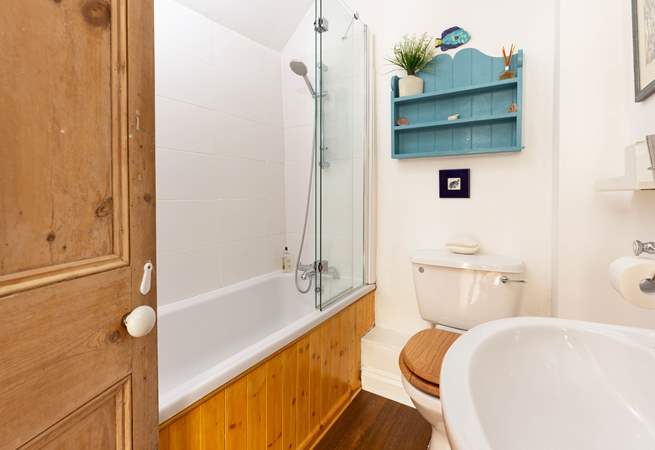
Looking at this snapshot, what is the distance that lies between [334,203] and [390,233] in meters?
0.44

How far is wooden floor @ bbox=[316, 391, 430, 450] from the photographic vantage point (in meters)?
1.43

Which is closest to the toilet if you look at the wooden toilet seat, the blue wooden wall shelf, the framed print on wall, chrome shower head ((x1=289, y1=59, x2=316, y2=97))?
the wooden toilet seat

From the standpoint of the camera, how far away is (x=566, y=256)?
1.35 metres

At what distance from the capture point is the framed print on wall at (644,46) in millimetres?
932

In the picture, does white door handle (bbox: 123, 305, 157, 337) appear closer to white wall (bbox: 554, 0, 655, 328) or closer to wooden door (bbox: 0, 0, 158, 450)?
wooden door (bbox: 0, 0, 158, 450)

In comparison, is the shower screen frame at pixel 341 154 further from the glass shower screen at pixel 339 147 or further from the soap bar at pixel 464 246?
the soap bar at pixel 464 246

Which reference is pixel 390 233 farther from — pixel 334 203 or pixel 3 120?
pixel 3 120

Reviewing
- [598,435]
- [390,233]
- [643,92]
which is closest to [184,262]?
[390,233]

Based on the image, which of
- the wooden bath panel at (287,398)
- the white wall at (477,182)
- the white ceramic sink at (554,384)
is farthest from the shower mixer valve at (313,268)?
the white ceramic sink at (554,384)

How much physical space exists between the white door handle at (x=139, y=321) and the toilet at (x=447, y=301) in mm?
914

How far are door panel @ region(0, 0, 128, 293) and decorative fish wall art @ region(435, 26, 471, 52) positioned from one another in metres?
1.55

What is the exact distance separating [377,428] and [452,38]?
1.99 meters

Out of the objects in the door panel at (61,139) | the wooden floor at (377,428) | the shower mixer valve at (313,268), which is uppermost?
the door panel at (61,139)

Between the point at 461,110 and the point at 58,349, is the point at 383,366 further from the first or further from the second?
the point at 58,349
